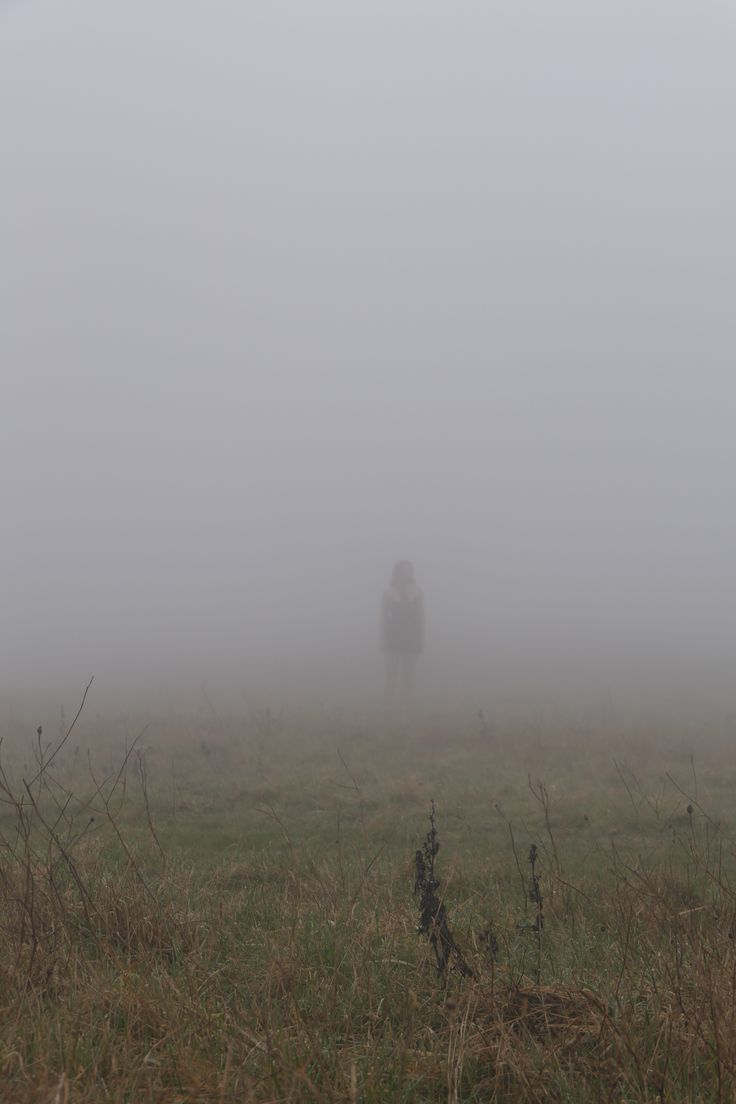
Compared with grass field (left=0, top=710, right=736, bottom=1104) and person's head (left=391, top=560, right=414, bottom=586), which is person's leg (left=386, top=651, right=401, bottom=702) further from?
grass field (left=0, top=710, right=736, bottom=1104)

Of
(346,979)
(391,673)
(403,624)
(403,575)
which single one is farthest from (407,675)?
(346,979)

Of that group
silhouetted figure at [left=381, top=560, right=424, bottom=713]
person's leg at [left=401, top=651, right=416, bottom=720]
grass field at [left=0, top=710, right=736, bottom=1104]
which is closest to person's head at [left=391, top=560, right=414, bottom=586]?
silhouetted figure at [left=381, top=560, right=424, bottom=713]

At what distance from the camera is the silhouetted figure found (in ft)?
65.6

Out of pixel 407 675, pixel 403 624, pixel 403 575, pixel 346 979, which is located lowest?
pixel 407 675

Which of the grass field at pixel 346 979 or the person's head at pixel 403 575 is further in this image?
the person's head at pixel 403 575

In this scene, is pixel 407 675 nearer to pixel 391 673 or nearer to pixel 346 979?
pixel 391 673

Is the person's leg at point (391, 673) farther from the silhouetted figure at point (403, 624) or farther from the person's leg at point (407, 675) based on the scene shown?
the person's leg at point (407, 675)

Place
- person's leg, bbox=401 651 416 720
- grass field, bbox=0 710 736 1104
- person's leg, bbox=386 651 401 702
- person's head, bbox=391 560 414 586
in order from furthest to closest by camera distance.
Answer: person's head, bbox=391 560 414 586 < person's leg, bbox=386 651 401 702 < person's leg, bbox=401 651 416 720 < grass field, bbox=0 710 736 1104

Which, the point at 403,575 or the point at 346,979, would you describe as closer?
the point at 346,979

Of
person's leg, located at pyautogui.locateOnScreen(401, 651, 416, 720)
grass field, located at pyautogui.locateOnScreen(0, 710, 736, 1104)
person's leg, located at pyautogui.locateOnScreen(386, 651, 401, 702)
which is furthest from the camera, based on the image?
person's leg, located at pyautogui.locateOnScreen(386, 651, 401, 702)

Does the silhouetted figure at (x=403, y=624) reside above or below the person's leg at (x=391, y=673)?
above

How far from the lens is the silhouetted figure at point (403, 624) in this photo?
2000cm

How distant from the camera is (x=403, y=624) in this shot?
65.9 feet

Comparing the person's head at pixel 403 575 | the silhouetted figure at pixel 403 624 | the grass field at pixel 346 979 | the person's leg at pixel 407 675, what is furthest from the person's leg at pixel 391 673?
the grass field at pixel 346 979
